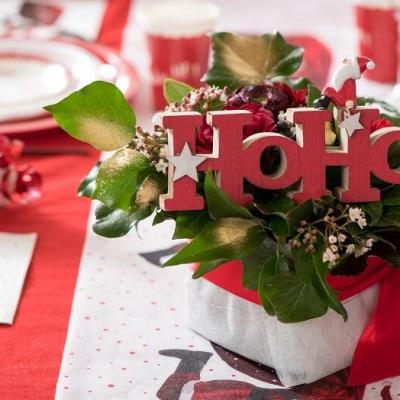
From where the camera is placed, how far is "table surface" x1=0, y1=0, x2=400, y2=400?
30.3 inches

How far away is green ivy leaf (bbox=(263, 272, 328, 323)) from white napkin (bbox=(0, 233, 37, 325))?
0.27m

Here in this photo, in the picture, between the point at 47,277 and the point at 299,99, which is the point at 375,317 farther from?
the point at 47,277

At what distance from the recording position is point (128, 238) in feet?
3.43

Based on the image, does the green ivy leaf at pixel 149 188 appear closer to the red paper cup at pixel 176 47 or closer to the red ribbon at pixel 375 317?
the red ribbon at pixel 375 317

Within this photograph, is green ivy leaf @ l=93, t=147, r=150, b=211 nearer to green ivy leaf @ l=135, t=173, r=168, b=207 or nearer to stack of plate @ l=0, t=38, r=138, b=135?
green ivy leaf @ l=135, t=173, r=168, b=207

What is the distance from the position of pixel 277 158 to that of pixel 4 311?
31cm

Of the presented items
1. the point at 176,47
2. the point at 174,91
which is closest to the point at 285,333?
the point at 174,91

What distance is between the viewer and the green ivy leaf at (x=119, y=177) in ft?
2.44

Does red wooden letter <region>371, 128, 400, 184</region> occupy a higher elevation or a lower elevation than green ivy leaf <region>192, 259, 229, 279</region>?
higher

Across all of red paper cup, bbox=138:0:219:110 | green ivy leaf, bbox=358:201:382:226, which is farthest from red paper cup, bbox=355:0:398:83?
green ivy leaf, bbox=358:201:382:226

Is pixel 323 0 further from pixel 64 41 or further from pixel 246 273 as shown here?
pixel 246 273

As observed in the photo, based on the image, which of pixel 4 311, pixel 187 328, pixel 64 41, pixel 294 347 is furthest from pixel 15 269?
pixel 64 41

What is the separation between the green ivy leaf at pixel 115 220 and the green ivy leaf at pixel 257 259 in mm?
90

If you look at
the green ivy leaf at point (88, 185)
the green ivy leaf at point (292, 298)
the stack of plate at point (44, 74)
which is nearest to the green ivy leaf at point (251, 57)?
the green ivy leaf at point (88, 185)
